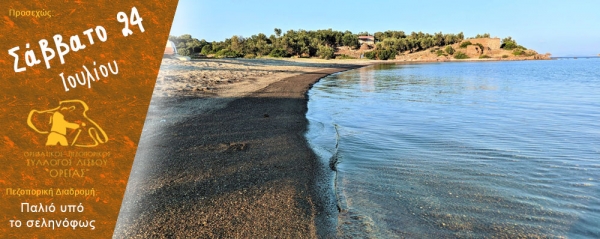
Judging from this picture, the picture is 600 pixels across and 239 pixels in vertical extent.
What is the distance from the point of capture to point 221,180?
5.67 m

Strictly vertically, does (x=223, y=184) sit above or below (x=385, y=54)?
below

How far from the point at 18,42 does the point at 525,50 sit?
157783 millimetres

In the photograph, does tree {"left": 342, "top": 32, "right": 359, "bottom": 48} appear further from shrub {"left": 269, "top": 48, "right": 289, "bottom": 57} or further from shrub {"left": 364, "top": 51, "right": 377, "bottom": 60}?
shrub {"left": 269, "top": 48, "right": 289, "bottom": 57}

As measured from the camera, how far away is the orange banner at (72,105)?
9.00 ft

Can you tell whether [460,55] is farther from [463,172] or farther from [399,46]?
[463,172]

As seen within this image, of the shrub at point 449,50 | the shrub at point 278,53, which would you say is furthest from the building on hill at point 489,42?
the shrub at point 278,53

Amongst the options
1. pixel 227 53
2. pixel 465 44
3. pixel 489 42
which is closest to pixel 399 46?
pixel 465 44

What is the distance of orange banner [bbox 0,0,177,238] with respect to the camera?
2.74 meters

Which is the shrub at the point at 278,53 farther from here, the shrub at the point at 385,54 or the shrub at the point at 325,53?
the shrub at the point at 385,54

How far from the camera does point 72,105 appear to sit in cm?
284

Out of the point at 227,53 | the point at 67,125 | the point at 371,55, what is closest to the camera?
the point at 67,125

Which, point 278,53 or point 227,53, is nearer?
point 227,53

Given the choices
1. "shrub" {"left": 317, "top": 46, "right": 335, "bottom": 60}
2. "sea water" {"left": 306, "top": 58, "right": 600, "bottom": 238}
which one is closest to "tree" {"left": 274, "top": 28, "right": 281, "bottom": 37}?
"shrub" {"left": 317, "top": 46, "right": 335, "bottom": 60}

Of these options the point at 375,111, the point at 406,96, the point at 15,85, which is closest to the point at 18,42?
the point at 15,85
